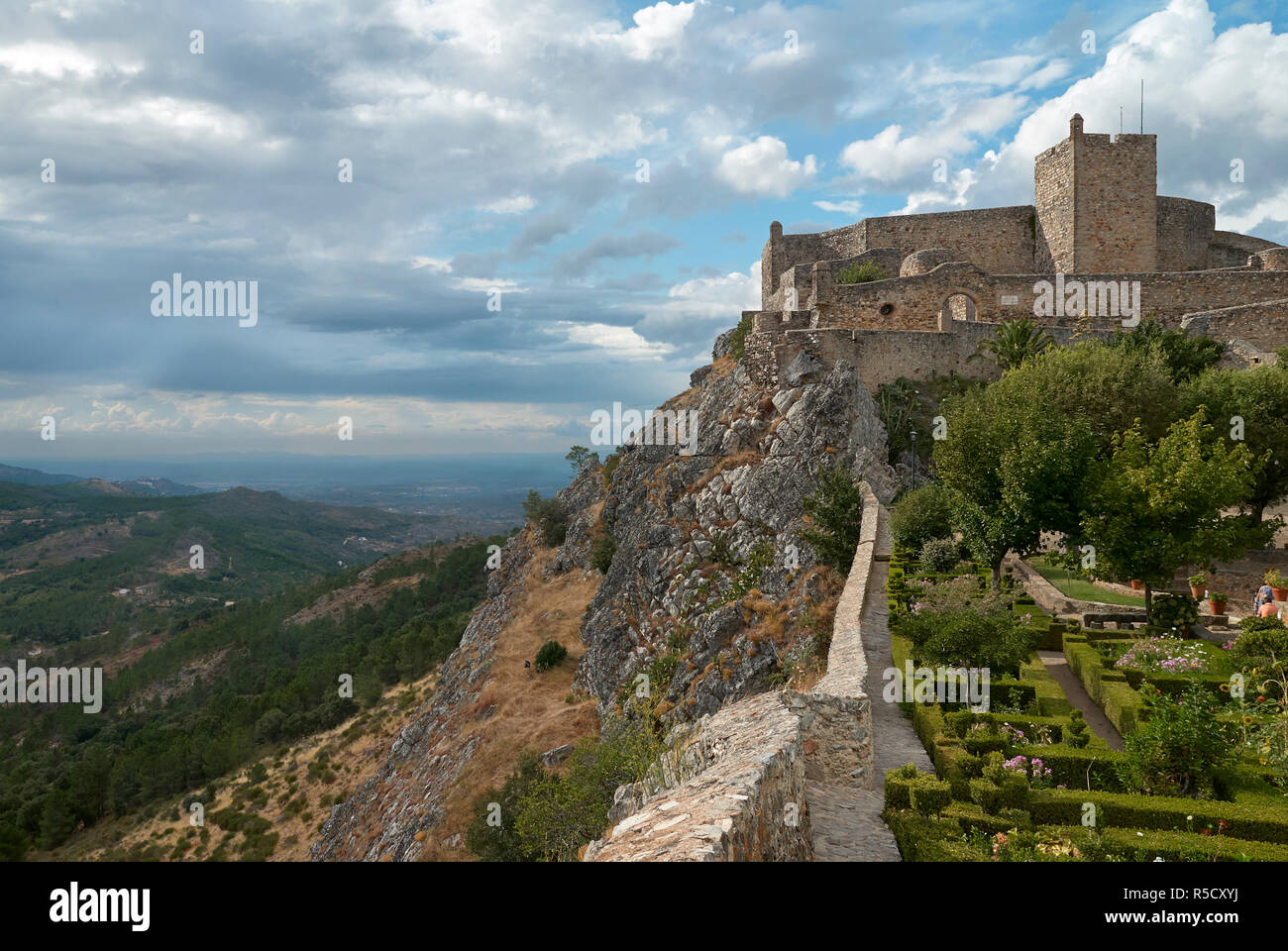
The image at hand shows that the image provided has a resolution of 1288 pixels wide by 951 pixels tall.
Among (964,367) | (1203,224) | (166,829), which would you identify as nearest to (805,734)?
(964,367)

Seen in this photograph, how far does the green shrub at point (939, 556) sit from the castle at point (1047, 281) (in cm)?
1260

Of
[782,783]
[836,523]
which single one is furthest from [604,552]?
[782,783]

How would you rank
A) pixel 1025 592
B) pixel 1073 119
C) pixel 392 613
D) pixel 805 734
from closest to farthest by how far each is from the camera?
1. pixel 805 734
2. pixel 1025 592
3. pixel 1073 119
4. pixel 392 613

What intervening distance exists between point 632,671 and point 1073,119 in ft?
101

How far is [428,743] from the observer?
3734cm

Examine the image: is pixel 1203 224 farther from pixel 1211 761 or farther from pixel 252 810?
pixel 252 810

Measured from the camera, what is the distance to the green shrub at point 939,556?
64.8 feet

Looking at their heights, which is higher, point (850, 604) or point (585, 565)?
point (850, 604)

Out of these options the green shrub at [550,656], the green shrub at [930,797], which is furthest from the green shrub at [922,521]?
the green shrub at [550,656]

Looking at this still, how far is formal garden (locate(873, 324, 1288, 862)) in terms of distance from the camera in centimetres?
830

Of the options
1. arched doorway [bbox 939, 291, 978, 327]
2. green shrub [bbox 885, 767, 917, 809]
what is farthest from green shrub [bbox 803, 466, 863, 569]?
green shrub [bbox 885, 767, 917, 809]

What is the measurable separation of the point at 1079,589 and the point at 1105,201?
21843 mm

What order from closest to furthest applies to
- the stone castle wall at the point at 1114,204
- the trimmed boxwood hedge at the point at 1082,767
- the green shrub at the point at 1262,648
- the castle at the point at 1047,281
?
1. the trimmed boxwood hedge at the point at 1082,767
2. the green shrub at the point at 1262,648
3. the castle at the point at 1047,281
4. the stone castle wall at the point at 1114,204

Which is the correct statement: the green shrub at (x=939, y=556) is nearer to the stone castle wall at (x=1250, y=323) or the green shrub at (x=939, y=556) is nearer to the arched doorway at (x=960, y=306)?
the arched doorway at (x=960, y=306)
